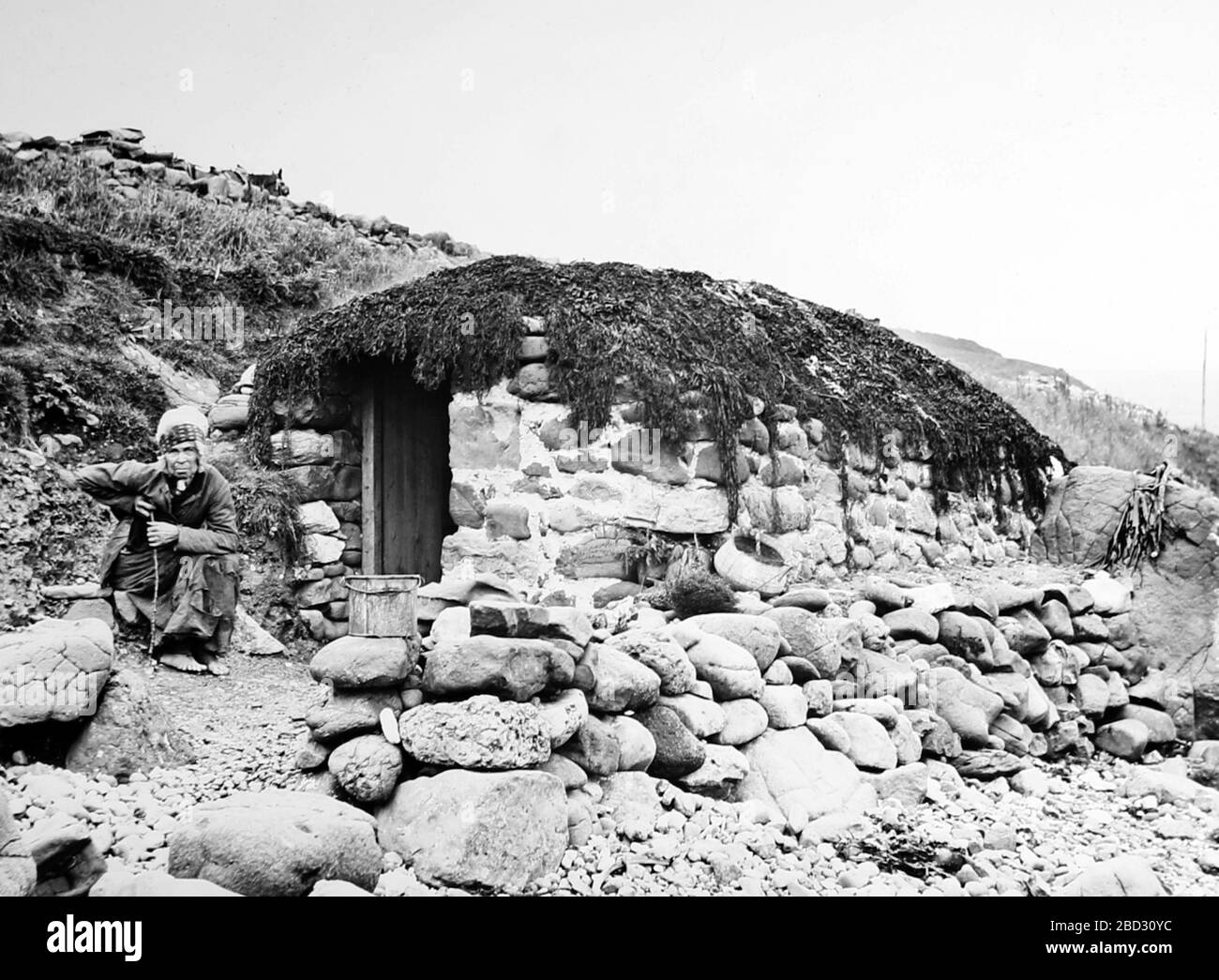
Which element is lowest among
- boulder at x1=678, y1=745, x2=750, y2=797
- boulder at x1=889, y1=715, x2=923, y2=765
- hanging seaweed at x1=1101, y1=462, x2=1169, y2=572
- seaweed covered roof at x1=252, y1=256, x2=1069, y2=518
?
boulder at x1=889, y1=715, x2=923, y2=765

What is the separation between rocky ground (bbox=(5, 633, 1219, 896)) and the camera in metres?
2.96

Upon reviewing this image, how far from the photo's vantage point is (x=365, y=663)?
10.7 ft

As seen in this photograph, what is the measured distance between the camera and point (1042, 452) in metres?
8.45

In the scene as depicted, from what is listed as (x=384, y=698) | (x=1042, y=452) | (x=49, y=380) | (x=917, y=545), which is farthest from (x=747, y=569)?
(x=49, y=380)

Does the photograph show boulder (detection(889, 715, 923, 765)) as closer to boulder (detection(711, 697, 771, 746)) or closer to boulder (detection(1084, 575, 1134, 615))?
boulder (detection(711, 697, 771, 746))

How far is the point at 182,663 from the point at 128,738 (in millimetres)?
1593

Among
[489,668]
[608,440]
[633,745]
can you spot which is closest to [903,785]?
[633,745]

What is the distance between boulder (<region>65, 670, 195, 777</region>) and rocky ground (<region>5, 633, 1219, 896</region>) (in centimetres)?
7

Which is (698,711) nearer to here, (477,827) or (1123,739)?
(477,827)

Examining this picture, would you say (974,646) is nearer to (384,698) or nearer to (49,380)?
(384,698)

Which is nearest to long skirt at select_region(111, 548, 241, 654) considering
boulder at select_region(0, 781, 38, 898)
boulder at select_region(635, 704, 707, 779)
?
boulder at select_region(635, 704, 707, 779)

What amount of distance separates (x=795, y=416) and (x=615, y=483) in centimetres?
147

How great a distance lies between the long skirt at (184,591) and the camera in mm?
5015
